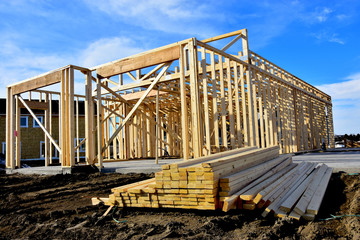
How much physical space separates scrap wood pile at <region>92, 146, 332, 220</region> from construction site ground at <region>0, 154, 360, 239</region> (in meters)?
0.18

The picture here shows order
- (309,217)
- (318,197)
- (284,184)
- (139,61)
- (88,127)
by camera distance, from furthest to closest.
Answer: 1. (88,127)
2. (139,61)
3. (284,184)
4. (318,197)
5. (309,217)

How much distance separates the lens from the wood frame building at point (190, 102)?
8.38 m

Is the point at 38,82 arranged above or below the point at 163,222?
above

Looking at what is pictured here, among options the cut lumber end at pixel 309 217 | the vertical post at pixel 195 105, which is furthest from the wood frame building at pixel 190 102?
the cut lumber end at pixel 309 217

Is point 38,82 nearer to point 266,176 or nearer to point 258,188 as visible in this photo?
point 266,176

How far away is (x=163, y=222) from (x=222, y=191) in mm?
960

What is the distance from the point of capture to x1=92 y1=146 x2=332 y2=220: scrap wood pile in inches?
152

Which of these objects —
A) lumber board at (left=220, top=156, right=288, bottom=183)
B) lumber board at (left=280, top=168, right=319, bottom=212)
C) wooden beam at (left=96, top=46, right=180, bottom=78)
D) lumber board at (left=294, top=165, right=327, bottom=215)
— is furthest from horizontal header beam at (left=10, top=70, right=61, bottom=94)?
lumber board at (left=294, top=165, right=327, bottom=215)

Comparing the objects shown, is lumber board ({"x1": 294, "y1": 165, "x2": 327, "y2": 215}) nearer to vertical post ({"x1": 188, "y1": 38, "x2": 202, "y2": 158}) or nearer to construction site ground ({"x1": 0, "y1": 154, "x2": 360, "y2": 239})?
construction site ground ({"x1": 0, "y1": 154, "x2": 360, "y2": 239})

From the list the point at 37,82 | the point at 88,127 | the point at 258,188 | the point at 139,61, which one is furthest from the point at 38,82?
the point at 258,188

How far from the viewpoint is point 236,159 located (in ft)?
15.4

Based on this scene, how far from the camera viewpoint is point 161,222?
3910 millimetres

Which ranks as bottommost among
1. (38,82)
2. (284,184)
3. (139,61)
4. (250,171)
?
(284,184)

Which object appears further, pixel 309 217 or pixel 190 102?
pixel 190 102
